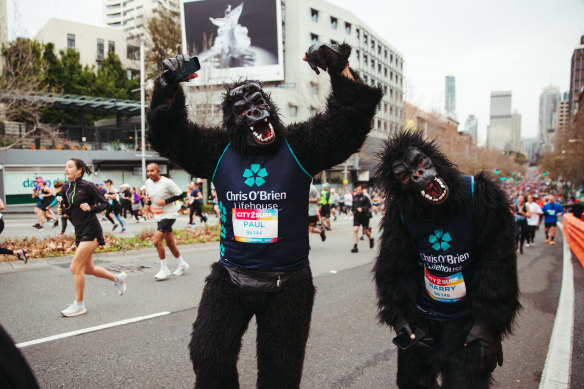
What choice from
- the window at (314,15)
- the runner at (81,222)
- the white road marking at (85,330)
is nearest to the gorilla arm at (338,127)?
the white road marking at (85,330)

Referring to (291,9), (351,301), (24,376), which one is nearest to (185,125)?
(24,376)

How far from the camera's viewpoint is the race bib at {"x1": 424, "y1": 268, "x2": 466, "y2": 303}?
237 centimetres

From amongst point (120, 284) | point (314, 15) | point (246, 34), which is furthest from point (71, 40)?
point (120, 284)

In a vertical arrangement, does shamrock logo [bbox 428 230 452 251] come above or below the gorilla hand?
below

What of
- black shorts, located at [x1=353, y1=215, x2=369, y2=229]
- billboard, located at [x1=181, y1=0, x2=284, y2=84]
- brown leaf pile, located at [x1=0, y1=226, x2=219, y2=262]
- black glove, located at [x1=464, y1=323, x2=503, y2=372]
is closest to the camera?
black glove, located at [x1=464, y1=323, x2=503, y2=372]

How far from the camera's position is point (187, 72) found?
7.58ft

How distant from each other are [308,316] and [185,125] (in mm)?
1343

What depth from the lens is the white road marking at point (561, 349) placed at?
3.57 m

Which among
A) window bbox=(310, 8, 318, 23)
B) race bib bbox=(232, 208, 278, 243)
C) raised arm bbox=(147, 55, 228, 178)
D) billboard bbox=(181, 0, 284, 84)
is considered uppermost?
window bbox=(310, 8, 318, 23)

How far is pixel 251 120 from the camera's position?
230 cm

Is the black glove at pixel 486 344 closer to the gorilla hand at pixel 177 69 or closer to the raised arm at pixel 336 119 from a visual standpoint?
the raised arm at pixel 336 119

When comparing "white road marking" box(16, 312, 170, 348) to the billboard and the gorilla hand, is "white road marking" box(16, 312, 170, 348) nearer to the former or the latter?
the gorilla hand

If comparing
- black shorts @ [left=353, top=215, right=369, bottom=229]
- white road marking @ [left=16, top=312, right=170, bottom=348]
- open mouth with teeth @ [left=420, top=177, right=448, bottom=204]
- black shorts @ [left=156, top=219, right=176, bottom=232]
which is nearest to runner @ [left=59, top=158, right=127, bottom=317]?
white road marking @ [left=16, top=312, right=170, bottom=348]

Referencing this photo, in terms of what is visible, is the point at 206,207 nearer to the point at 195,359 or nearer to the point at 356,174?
the point at 195,359
